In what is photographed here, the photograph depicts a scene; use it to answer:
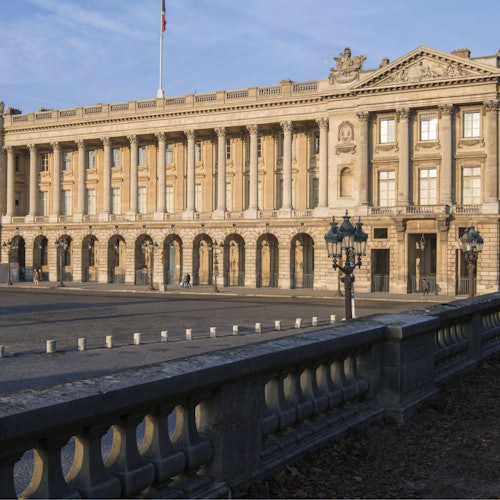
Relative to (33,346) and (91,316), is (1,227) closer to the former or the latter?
(91,316)

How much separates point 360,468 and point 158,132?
233 feet

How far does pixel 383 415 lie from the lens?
8.58 metres

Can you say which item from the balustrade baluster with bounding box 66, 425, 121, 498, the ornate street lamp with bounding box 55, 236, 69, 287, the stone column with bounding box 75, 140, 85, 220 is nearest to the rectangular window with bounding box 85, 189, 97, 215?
the stone column with bounding box 75, 140, 85, 220

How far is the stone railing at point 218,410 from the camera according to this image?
4.45 meters

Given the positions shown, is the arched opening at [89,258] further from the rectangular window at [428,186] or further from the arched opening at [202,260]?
the rectangular window at [428,186]

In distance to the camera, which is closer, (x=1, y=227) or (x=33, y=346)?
(x=33, y=346)

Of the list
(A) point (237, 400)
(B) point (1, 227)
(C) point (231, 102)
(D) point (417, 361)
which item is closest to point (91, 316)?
(D) point (417, 361)

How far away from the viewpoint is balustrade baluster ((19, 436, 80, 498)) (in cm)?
442

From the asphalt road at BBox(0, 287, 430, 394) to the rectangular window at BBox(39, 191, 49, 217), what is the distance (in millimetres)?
39022

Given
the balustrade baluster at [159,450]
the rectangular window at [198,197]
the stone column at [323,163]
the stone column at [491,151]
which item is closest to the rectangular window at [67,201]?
the rectangular window at [198,197]

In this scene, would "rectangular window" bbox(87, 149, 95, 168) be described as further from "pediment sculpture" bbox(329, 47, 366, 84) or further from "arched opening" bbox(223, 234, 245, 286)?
"pediment sculpture" bbox(329, 47, 366, 84)

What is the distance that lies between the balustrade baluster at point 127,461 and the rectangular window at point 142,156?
253 ft

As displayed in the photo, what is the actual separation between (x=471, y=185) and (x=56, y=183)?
4653cm

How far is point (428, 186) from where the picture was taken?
202ft
